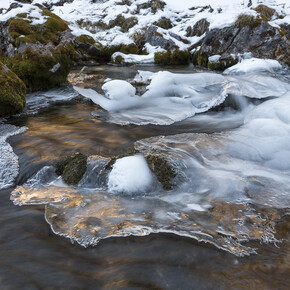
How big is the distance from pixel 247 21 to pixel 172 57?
A: 5591mm

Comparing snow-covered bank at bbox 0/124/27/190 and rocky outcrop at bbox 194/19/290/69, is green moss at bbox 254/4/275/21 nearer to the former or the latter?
rocky outcrop at bbox 194/19/290/69

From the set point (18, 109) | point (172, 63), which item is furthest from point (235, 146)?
point (172, 63)

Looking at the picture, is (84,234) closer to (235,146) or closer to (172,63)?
(235,146)

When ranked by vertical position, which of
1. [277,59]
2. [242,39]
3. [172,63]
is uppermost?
[242,39]

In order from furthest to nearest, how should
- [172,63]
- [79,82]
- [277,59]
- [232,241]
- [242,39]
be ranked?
[172,63] < [242,39] < [277,59] < [79,82] < [232,241]

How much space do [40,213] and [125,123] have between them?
326 centimetres

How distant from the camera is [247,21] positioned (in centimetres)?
1370

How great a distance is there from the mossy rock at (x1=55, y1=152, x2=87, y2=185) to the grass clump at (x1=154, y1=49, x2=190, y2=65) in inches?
627

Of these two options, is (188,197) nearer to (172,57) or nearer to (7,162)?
(7,162)

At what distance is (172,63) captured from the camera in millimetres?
17797

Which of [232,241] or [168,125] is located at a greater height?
[232,241]

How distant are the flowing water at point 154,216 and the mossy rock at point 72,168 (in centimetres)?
9

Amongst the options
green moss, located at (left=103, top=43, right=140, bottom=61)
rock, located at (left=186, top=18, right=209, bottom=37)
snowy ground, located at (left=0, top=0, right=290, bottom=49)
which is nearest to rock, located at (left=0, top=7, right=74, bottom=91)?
green moss, located at (left=103, top=43, right=140, bottom=61)

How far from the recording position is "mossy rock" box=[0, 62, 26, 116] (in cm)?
564
